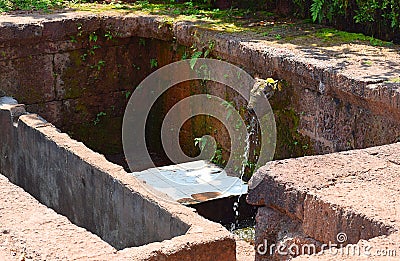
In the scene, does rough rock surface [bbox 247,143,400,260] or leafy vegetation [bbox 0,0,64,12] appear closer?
rough rock surface [bbox 247,143,400,260]

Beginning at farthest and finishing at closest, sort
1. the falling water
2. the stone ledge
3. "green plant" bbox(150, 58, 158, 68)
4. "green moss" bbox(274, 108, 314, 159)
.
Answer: "green plant" bbox(150, 58, 158, 68), the falling water, "green moss" bbox(274, 108, 314, 159), the stone ledge

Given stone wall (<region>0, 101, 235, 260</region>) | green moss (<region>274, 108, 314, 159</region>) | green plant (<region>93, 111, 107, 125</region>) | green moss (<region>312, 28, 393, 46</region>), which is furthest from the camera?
green plant (<region>93, 111, 107, 125</region>)

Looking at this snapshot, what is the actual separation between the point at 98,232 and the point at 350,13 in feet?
12.6

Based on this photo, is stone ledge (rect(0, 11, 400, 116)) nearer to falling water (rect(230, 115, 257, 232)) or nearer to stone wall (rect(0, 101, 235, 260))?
falling water (rect(230, 115, 257, 232))

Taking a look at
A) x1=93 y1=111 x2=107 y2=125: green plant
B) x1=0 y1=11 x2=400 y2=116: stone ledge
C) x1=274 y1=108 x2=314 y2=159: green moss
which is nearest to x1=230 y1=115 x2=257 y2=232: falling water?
x1=274 y1=108 x2=314 y2=159: green moss

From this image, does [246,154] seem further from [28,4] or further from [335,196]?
[335,196]

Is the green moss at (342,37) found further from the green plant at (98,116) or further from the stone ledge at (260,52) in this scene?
the green plant at (98,116)

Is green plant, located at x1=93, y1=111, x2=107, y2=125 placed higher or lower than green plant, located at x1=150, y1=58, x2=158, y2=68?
lower

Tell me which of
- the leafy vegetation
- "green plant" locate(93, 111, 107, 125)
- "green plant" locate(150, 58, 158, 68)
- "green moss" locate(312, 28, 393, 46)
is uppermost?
"green moss" locate(312, 28, 393, 46)

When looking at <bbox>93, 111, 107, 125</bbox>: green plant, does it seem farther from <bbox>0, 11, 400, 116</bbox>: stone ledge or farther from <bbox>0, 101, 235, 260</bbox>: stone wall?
<bbox>0, 101, 235, 260</bbox>: stone wall

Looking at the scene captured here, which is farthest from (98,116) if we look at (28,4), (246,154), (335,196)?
(335,196)

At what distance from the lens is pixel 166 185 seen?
313 inches

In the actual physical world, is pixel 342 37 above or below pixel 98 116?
above

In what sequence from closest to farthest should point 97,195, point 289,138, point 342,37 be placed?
point 97,195 → point 289,138 → point 342,37
